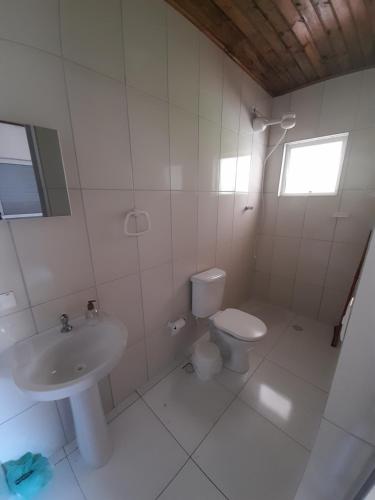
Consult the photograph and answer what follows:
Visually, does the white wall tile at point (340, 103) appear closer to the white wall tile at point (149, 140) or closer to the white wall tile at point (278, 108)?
the white wall tile at point (278, 108)

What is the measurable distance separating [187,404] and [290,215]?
213cm

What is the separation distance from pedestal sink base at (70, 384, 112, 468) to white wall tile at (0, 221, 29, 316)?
54 centimetres

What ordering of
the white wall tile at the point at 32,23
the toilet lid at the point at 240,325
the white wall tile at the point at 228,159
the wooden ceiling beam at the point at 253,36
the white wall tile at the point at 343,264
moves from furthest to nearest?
1. the white wall tile at the point at 343,264
2. the white wall tile at the point at 228,159
3. the toilet lid at the point at 240,325
4. the wooden ceiling beam at the point at 253,36
5. the white wall tile at the point at 32,23

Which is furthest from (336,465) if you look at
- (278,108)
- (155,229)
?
(278,108)

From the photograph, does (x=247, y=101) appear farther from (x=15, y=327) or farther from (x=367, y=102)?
(x=15, y=327)

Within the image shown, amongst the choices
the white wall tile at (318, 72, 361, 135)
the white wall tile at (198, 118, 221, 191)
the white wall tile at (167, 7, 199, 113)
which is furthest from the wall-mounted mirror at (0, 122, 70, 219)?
the white wall tile at (318, 72, 361, 135)

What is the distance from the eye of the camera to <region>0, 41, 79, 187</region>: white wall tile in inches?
28.6

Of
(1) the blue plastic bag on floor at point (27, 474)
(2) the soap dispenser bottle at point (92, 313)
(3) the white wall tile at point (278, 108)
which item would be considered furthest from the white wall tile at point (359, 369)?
(3) the white wall tile at point (278, 108)

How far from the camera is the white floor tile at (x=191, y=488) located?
3.18 ft

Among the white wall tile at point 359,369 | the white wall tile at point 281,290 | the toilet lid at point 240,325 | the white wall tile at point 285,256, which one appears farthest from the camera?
the white wall tile at point 281,290

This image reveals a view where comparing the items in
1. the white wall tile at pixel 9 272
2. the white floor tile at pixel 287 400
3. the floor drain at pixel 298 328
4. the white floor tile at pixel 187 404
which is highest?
the white wall tile at pixel 9 272

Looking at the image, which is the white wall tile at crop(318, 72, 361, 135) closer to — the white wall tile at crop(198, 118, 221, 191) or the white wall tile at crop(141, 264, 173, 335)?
the white wall tile at crop(198, 118, 221, 191)

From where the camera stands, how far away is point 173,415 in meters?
1.33

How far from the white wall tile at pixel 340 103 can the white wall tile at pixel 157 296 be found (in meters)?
2.07
